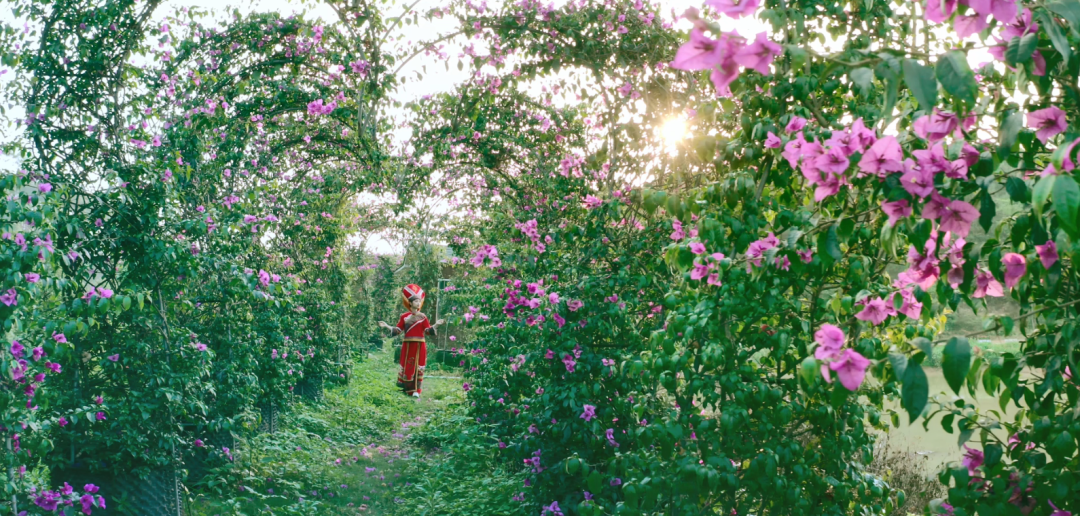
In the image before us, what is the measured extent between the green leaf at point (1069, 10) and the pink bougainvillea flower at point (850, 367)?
1.60 feet

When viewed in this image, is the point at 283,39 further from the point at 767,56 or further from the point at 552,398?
the point at 767,56

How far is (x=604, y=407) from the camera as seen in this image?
345cm

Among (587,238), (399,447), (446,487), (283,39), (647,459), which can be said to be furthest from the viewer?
(399,447)

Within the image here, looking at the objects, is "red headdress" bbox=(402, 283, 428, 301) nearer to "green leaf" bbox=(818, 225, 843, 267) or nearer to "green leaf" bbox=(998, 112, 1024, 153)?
"green leaf" bbox=(818, 225, 843, 267)

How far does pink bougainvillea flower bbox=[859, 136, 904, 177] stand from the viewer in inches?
39.8

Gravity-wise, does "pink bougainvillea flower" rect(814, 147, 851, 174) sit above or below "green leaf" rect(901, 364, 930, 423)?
above

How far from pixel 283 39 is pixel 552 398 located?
282 centimetres

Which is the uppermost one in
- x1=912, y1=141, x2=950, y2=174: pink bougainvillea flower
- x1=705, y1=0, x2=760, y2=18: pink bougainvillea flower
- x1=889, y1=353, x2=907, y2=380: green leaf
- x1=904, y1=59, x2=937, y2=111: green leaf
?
x1=705, y1=0, x2=760, y2=18: pink bougainvillea flower

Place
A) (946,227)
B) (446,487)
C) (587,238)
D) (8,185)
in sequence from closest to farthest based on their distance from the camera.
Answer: (946,227)
(8,185)
(587,238)
(446,487)

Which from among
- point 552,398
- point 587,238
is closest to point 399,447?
point 552,398

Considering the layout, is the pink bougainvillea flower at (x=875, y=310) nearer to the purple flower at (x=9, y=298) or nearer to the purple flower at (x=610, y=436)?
the purple flower at (x=610, y=436)

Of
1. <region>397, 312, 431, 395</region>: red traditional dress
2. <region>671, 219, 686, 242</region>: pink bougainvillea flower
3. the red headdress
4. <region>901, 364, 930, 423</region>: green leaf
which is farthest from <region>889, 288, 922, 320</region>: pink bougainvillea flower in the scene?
the red headdress

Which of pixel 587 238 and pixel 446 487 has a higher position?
pixel 587 238

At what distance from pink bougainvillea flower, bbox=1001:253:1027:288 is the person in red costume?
7.82 metres
